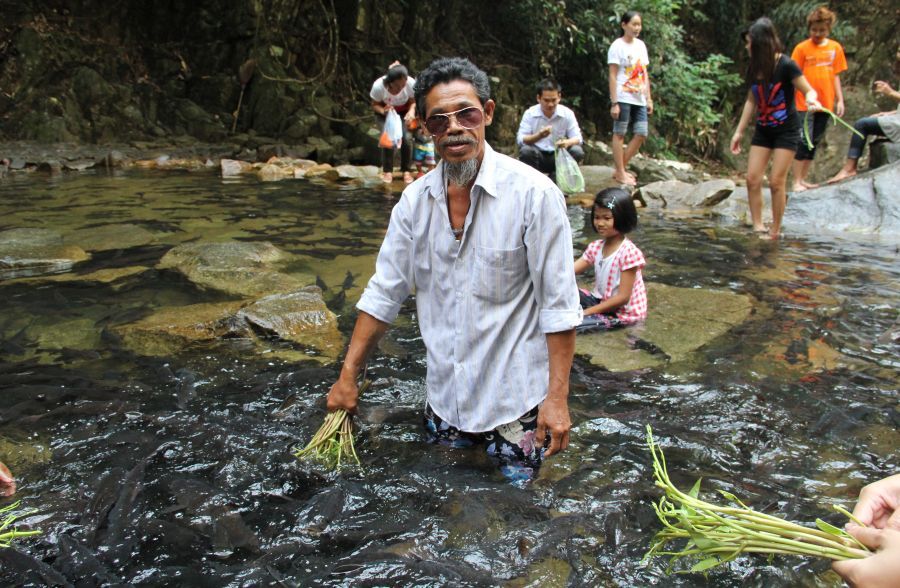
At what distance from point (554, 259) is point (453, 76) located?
2.60 feet

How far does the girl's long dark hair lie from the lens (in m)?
6.88

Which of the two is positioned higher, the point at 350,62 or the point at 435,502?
the point at 350,62

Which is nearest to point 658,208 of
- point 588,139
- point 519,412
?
point 588,139

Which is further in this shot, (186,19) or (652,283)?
(186,19)

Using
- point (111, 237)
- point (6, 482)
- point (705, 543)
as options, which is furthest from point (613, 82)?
point (6, 482)

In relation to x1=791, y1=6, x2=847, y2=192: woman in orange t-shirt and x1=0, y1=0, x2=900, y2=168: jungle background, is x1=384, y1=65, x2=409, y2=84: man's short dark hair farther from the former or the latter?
x1=791, y1=6, x2=847, y2=192: woman in orange t-shirt

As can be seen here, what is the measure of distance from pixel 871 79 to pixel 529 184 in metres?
17.0

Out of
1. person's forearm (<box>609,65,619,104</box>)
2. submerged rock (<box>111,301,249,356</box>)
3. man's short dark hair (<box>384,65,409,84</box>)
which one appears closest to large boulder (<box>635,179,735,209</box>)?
person's forearm (<box>609,65,619,104</box>)

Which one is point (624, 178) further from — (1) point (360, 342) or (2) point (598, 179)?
(1) point (360, 342)

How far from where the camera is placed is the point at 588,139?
53.0 ft

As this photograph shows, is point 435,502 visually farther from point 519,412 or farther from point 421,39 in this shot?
point 421,39

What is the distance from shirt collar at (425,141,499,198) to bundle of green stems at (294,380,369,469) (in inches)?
42.0

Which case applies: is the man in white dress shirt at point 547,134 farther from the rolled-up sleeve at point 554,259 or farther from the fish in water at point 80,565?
the fish in water at point 80,565

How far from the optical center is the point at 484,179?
282cm
